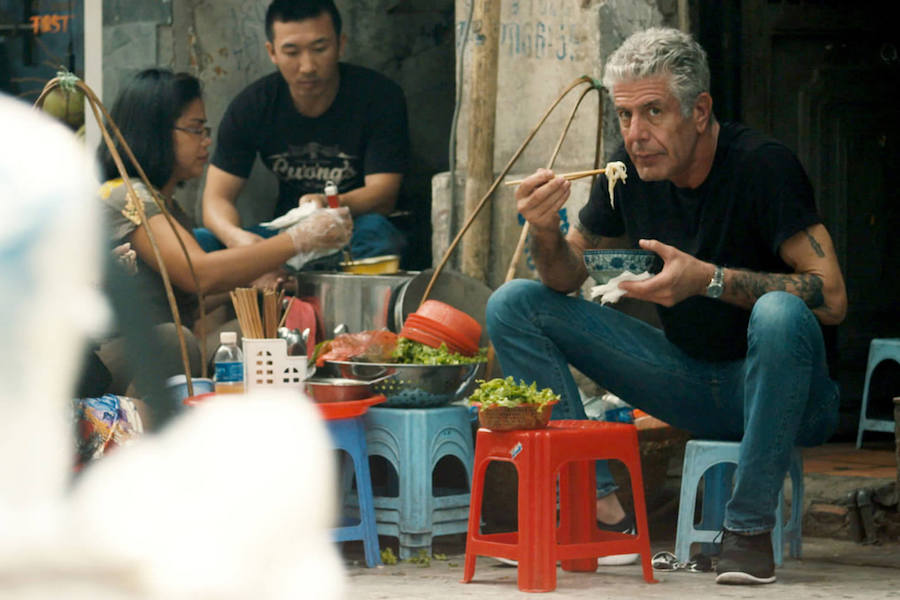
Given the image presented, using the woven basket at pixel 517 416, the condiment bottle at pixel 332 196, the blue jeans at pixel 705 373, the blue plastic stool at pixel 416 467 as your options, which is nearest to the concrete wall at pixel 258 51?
the condiment bottle at pixel 332 196

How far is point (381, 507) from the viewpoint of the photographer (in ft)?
15.1

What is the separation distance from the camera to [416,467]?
4.55 metres

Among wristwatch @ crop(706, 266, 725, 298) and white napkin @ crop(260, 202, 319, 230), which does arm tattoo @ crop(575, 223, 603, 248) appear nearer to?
wristwatch @ crop(706, 266, 725, 298)

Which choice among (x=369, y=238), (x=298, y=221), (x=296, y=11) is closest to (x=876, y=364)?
(x=369, y=238)

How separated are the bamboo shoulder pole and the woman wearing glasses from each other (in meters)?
0.59

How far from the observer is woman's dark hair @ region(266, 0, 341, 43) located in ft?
21.6

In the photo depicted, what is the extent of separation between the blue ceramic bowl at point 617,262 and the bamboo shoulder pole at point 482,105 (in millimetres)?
1756

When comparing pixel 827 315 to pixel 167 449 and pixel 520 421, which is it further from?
pixel 167 449

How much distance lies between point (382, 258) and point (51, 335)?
488 centimetres

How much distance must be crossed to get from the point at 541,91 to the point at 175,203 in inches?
63.9

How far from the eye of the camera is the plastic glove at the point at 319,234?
572 cm

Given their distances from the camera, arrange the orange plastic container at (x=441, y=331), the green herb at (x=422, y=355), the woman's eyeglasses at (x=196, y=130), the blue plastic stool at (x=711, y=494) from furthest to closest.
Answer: the woman's eyeglasses at (x=196, y=130), the orange plastic container at (x=441, y=331), the green herb at (x=422, y=355), the blue plastic stool at (x=711, y=494)

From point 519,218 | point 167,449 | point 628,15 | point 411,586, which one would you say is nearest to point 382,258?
point 519,218

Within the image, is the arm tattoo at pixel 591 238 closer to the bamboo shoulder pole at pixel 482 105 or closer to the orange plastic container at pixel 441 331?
the orange plastic container at pixel 441 331
